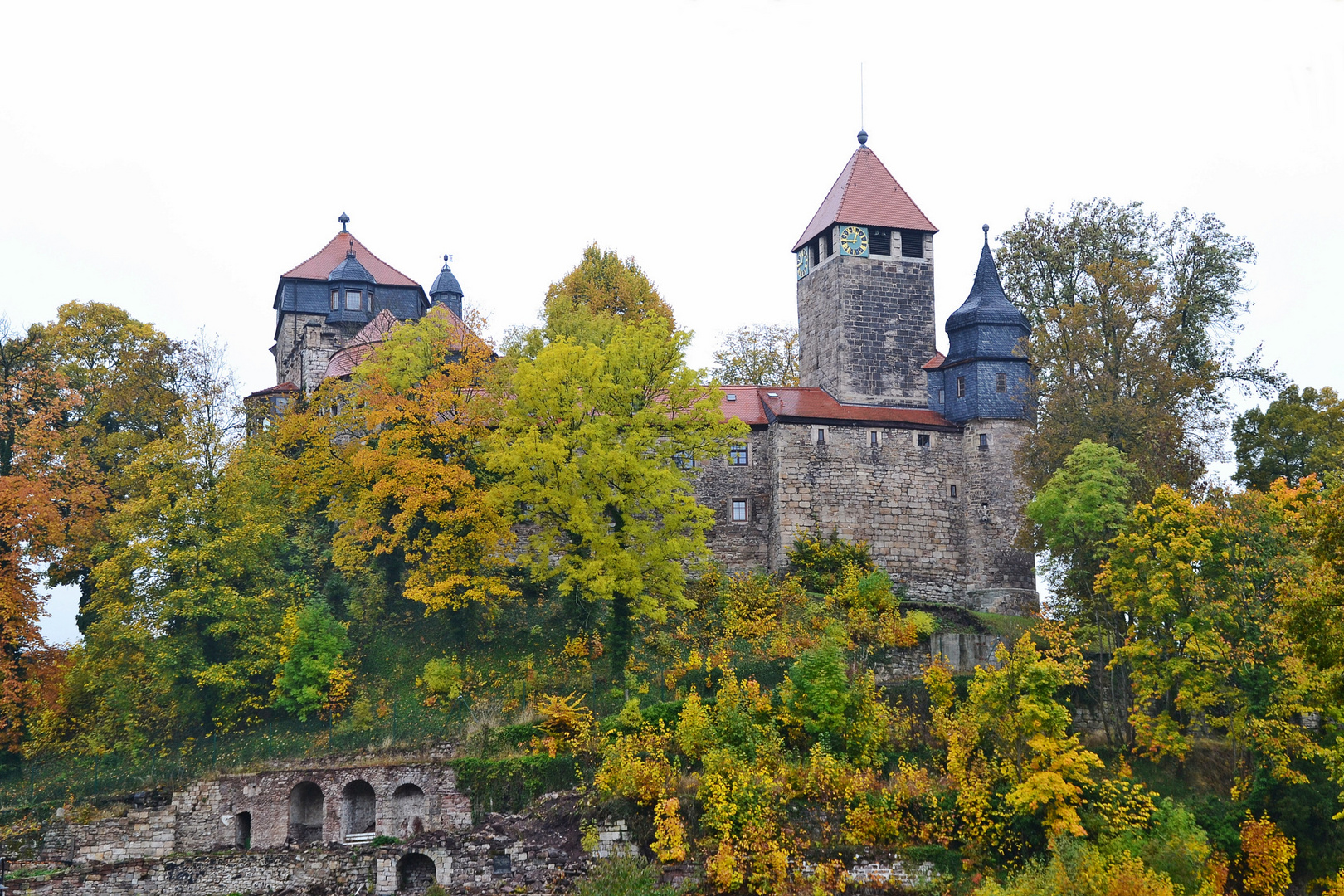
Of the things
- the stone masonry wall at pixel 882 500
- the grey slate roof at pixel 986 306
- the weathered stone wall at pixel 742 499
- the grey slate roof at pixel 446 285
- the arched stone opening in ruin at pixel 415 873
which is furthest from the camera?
the grey slate roof at pixel 446 285

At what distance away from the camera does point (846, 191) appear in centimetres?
4709

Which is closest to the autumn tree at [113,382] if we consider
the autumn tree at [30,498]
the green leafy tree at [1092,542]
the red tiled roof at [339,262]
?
the autumn tree at [30,498]

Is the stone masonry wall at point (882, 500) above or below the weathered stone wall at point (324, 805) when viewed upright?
above

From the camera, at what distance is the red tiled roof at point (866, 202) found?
46.2 metres

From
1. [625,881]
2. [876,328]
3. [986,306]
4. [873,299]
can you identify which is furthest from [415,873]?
[986,306]

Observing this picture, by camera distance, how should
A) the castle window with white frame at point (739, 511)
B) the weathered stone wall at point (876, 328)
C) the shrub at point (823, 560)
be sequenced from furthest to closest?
the weathered stone wall at point (876, 328), the castle window with white frame at point (739, 511), the shrub at point (823, 560)

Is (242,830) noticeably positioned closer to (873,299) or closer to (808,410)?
(808,410)

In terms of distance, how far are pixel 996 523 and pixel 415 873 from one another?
20709 mm

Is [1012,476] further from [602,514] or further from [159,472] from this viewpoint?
[159,472]

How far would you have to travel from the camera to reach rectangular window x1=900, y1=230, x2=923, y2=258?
46375 mm

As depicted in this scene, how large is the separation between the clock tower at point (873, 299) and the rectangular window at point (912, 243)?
0.09ft

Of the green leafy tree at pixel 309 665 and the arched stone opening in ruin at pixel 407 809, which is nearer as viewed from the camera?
the arched stone opening in ruin at pixel 407 809

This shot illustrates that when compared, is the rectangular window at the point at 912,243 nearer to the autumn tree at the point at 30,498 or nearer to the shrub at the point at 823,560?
the shrub at the point at 823,560

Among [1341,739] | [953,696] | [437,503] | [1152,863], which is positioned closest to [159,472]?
[437,503]
